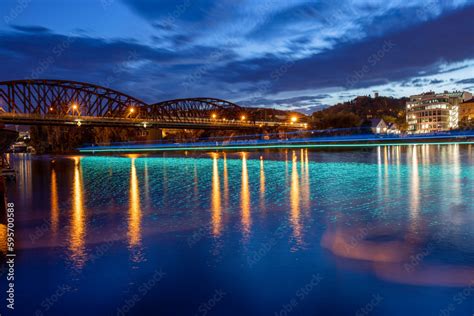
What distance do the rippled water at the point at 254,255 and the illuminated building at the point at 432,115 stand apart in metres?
124

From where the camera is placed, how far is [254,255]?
7594mm

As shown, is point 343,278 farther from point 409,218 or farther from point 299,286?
point 409,218

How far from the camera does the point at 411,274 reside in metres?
6.43

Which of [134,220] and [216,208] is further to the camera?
[216,208]

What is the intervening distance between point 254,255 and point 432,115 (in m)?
139

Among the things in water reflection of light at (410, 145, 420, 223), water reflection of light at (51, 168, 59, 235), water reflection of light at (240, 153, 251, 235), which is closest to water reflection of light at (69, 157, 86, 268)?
water reflection of light at (51, 168, 59, 235)

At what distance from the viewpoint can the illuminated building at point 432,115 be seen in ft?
426

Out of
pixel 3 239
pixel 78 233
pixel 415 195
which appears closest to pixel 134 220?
pixel 78 233

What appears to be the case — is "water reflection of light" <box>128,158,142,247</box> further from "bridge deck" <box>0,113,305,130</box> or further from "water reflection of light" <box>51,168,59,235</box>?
"bridge deck" <box>0,113,305,130</box>

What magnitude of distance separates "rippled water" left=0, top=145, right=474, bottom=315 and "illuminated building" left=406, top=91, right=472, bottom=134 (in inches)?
4879

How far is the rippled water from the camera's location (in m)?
5.75

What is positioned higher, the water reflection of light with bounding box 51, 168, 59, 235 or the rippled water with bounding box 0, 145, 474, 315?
the water reflection of light with bounding box 51, 168, 59, 235

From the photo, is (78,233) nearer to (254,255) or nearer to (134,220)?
(134,220)

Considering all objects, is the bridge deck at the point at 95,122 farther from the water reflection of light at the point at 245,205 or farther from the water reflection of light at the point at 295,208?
→ the water reflection of light at the point at 295,208
